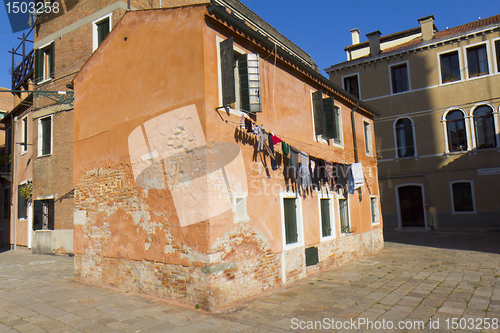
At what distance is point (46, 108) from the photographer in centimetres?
1430

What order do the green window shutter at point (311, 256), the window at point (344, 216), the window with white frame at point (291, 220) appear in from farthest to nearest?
the window at point (344, 216) < the green window shutter at point (311, 256) < the window with white frame at point (291, 220)

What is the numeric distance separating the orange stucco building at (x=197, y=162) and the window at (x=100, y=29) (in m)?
4.44

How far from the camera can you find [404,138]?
66.4 ft

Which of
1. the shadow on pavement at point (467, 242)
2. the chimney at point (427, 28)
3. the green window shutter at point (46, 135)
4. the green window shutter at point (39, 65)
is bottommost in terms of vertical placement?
the shadow on pavement at point (467, 242)

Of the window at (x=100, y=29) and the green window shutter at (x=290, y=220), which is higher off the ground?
the window at (x=100, y=29)

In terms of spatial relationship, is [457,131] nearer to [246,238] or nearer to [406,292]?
[406,292]

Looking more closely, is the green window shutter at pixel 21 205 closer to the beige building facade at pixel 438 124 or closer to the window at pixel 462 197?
the beige building facade at pixel 438 124

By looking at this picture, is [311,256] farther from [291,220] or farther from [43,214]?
[43,214]

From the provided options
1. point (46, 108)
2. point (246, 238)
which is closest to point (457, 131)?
point (246, 238)

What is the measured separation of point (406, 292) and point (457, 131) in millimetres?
15093

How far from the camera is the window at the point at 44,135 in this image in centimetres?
1436

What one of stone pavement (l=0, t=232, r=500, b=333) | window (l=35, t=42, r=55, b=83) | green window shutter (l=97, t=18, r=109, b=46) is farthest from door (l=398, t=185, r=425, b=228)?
window (l=35, t=42, r=55, b=83)


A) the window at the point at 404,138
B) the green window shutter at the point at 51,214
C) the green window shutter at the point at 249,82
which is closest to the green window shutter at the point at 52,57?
the green window shutter at the point at 51,214

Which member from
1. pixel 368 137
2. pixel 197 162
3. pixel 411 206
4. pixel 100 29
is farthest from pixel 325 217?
pixel 411 206
